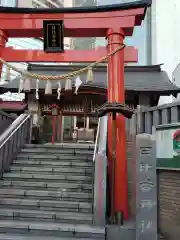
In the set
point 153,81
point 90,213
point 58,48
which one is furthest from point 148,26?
point 90,213

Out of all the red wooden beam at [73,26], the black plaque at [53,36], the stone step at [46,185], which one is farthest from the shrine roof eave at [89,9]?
the stone step at [46,185]

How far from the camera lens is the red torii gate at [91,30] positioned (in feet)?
23.2

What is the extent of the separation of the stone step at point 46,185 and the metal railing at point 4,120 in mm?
2018

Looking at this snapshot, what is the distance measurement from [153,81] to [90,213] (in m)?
11.5

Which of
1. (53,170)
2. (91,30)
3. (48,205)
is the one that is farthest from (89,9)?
(48,205)

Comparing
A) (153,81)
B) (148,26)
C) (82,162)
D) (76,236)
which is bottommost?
(76,236)

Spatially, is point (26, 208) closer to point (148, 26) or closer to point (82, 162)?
point (82, 162)

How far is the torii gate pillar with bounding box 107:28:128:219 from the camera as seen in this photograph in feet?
20.2

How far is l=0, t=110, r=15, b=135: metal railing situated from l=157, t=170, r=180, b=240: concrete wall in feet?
17.7

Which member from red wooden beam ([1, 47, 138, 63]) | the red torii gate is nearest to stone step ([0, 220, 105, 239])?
the red torii gate

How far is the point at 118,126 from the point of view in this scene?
6.54 m

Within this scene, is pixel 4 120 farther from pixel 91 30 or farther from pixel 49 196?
pixel 91 30

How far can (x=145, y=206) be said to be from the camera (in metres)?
4.83

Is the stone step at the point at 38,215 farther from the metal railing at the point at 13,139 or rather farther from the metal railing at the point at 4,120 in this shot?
the metal railing at the point at 4,120
